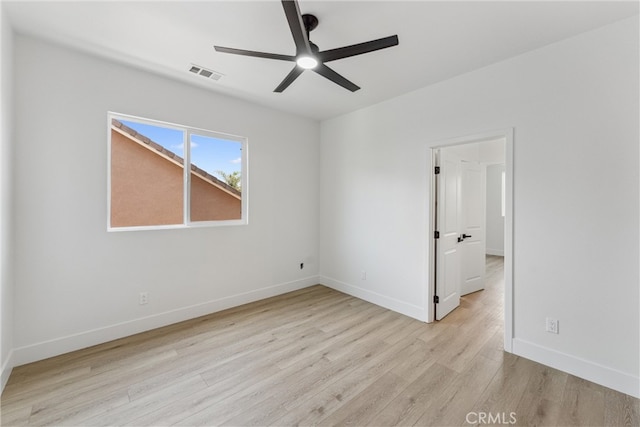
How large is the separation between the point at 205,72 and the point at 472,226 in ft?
13.9

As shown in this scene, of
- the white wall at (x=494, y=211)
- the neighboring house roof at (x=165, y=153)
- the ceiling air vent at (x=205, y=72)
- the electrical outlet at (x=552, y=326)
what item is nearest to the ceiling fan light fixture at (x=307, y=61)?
the ceiling air vent at (x=205, y=72)

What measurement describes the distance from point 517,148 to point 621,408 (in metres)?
2.07

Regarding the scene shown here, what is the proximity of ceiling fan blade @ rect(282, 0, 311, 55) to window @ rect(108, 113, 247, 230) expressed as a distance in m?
2.12

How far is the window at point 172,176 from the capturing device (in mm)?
2850

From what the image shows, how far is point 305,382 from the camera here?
2.09m

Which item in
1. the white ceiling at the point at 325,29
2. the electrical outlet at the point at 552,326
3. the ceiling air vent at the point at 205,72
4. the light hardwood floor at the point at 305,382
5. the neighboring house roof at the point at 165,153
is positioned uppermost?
the ceiling air vent at the point at 205,72

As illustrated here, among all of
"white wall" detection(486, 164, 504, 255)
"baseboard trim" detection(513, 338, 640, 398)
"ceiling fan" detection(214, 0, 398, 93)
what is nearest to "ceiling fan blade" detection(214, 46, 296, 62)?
"ceiling fan" detection(214, 0, 398, 93)

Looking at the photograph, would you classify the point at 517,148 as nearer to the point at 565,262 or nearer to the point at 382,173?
the point at 565,262

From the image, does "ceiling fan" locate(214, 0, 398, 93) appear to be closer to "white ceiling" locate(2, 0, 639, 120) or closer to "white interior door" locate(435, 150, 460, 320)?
"white ceiling" locate(2, 0, 639, 120)

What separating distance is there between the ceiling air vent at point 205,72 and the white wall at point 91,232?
40 cm

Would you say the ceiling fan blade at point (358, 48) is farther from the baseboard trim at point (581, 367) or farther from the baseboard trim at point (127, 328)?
the baseboard trim at point (127, 328)

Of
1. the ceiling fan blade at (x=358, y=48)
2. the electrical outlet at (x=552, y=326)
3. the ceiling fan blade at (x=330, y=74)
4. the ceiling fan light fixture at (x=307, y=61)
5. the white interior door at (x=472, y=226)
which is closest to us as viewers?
the ceiling fan blade at (x=358, y=48)

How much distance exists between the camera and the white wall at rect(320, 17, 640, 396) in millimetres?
1979

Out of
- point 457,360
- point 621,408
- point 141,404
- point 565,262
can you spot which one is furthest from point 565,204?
point 141,404
